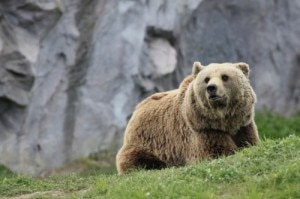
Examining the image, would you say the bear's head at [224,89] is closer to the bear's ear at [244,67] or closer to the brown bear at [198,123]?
the brown bear at [198,123]

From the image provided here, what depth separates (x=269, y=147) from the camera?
24.9ft

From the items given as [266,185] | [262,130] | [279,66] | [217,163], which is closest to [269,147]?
[217,163]

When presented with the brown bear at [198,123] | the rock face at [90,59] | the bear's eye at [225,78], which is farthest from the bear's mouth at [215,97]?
the rock face at [90,59]

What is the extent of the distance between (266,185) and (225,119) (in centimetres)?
201

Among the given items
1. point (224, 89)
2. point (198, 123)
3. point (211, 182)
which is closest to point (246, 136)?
point (198, 123)

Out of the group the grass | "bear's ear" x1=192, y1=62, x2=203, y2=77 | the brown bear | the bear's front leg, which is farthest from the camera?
"bear's ear" x1=192, y1=62, x2=203, y2=77

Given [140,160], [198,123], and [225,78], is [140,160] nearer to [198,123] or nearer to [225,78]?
[198,123]

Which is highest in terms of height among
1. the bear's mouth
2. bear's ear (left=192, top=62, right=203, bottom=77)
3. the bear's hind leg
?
bear's ear (left=192, top=62, right=203, bottom=77)

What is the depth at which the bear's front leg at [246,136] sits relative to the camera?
8750 mm

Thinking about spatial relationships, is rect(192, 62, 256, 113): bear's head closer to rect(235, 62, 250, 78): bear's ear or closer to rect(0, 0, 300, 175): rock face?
rect(235, 62, 250, 78): bear's ear

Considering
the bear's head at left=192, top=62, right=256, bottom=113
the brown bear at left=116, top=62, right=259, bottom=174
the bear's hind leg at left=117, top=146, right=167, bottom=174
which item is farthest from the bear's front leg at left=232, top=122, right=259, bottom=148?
the bear's hind leg at left=117, top=146, right=167, bottom=174

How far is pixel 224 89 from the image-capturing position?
8.48 metres

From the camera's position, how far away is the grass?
6.61 metres

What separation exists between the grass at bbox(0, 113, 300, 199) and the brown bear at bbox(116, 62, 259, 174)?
2.50ft
